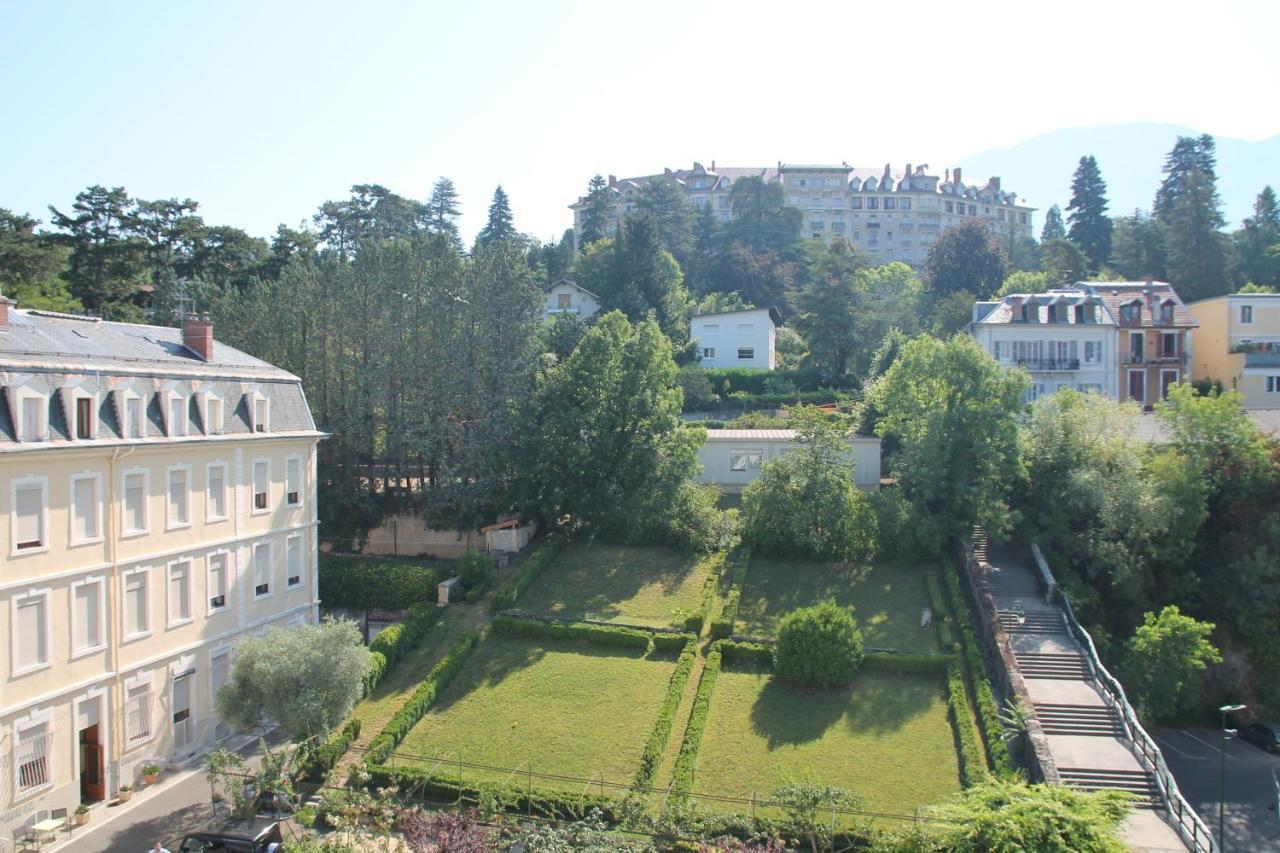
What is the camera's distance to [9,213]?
50531 millimetres

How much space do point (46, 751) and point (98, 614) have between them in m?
3.35

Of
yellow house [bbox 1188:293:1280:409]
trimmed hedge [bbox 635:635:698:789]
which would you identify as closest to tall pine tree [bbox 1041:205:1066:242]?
yellow house [bbox 1188:293:1280:409]

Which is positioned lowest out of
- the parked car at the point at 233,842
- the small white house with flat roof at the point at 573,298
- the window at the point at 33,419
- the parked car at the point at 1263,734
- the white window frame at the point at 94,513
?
the parked car at the point at 1263,734

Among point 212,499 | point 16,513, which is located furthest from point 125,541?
point 212,499

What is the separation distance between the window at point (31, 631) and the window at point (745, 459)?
2856 cm

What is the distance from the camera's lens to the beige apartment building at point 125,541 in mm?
21531

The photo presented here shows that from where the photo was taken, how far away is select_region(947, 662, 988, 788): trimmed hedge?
22922 mm

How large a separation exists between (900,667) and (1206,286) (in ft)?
182

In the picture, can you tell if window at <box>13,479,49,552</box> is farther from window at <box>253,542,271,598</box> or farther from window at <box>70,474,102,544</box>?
window at <box>253,542,271,598</box>

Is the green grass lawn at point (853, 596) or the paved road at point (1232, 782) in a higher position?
the green grass lawn at point (853, 596)

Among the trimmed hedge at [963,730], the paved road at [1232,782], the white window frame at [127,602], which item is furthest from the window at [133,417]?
the paved road at [1232,782]

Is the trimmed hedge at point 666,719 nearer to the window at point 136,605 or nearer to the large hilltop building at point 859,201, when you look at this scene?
the window at point 136,605

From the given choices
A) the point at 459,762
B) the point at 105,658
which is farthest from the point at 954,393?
the point at 105,658

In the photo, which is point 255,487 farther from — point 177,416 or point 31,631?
point 31,631
